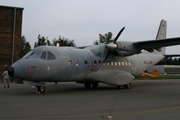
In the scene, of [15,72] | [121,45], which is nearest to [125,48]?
[121,45]

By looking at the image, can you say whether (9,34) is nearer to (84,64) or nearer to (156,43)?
(84,64)

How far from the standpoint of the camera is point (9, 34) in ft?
95.7

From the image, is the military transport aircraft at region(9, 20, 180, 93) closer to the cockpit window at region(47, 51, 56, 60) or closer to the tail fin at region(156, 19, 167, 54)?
the cockpit window at region(47, 51, 56, 60)

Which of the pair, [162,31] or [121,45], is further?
[162,31]

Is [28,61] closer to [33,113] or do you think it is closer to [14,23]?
[33,113]

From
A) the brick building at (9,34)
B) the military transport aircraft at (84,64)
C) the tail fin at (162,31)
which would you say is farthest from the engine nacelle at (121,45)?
the brick building at (9,34)

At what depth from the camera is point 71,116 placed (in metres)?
6.98

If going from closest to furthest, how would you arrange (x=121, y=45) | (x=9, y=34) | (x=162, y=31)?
(x=121, y=45), (x=162, y=31), (x=9, y=34)

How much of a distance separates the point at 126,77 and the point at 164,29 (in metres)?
10.2

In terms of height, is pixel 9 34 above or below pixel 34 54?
above

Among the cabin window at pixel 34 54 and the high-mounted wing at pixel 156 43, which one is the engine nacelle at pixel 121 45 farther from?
the cabin window at pixel 34 54

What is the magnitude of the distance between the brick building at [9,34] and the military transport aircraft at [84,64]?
→ 1457cm

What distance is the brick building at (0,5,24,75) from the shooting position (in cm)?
2876

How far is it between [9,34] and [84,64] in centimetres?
1700
